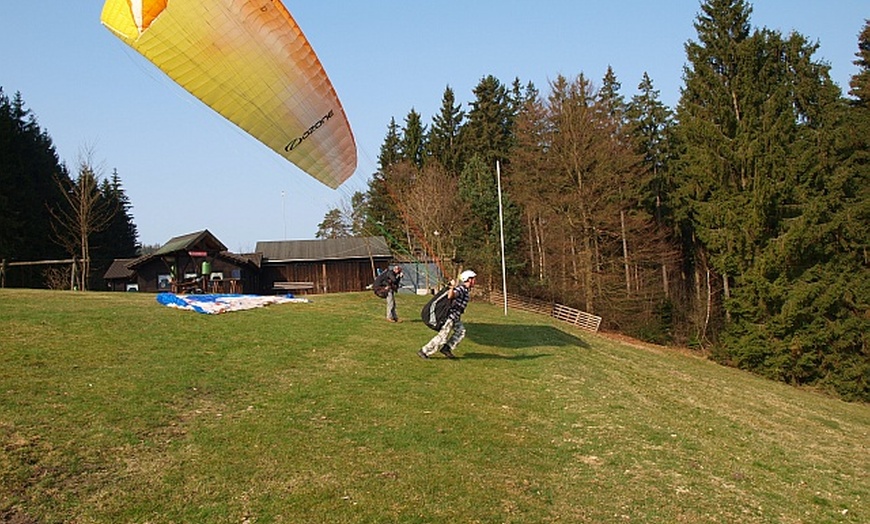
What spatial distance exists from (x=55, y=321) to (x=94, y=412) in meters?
6.43

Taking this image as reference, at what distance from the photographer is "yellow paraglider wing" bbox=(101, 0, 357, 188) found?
33.0 ft

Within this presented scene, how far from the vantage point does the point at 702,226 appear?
3356cm

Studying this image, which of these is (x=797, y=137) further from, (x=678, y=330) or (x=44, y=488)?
(x=44, y=488)

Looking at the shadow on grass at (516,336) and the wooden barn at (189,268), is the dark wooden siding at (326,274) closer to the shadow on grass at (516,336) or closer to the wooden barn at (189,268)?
the wooden barn at (189,268)

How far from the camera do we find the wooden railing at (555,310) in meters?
36.0

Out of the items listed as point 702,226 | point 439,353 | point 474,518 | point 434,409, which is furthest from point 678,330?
point 474,518

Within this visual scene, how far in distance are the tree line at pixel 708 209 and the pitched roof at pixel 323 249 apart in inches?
50.9

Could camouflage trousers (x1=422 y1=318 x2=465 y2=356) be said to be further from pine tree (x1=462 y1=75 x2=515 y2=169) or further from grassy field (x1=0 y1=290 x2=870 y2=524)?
pine tree (x1=462 y1=75 x2=515 y2=169)

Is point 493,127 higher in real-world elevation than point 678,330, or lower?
higher

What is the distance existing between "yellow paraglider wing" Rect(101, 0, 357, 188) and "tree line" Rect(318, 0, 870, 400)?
346 inches

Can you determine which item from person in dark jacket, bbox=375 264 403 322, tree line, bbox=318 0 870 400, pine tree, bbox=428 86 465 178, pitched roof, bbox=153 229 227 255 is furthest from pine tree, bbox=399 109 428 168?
person in dark jacket, bbox=375 264 403 322

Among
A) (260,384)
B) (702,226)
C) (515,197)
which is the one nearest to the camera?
(260,384)

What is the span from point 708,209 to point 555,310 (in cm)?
951

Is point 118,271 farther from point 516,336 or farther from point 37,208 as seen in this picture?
point 516,336
